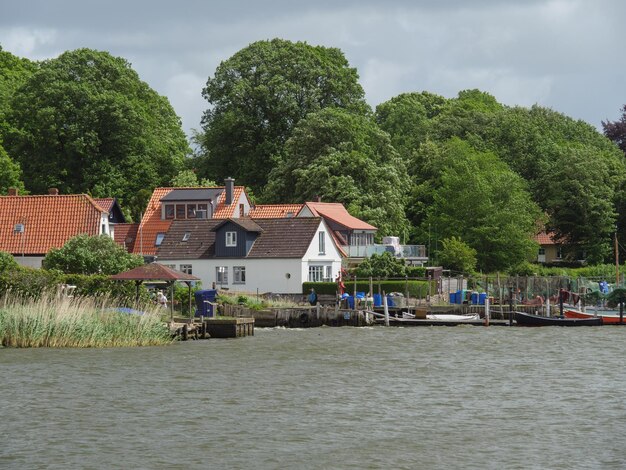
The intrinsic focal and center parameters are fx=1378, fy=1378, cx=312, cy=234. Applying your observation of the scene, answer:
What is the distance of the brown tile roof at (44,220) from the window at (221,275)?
8.11 meters

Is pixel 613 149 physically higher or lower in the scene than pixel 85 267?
higher

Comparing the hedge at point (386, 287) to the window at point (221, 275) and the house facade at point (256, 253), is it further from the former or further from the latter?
the window at point (221, 275)

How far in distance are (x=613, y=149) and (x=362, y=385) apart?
8686 cm

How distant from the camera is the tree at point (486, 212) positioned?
103750 millimetres

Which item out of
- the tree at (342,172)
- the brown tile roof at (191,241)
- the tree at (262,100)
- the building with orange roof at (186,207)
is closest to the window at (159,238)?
the building with orange roof at (186,207)

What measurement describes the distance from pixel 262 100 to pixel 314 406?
250 ft

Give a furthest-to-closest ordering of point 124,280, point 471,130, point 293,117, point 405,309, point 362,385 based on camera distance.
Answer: point 471,130 → point 293,117 → point 405,309 → point 124,280 → point 362,385

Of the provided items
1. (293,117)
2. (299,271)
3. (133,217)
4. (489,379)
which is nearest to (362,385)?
(489,379)

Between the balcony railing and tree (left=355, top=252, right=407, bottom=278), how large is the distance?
5105 millimetres

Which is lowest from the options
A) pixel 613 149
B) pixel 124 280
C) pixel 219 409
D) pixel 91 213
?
pixel 219 409

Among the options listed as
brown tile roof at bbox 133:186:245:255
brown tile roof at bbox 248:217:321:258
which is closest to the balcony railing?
brown tile roof at bbox 248:217:321:258

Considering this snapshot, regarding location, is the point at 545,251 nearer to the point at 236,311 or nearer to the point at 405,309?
the point at 405,309

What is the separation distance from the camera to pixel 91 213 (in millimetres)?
89625

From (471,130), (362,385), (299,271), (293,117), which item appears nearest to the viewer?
(362,385)
